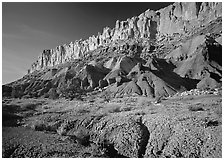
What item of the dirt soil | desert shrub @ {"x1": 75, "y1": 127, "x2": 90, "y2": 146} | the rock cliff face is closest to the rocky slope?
the rock cliff face

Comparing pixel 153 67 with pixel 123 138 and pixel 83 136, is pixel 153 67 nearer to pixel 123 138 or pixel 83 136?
pixel 83 136

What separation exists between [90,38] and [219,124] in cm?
19282

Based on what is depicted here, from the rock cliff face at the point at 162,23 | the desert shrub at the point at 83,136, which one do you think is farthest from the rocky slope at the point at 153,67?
the desert shrub at the point at 83,136

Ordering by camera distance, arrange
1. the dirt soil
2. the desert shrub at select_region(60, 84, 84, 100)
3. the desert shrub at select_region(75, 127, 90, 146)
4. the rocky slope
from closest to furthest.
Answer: the dirt soil, the desert shrub at select_region(75, 127, 90, 146), the desert shrub at select_region(60, 84, 84, 100), the rocky slope

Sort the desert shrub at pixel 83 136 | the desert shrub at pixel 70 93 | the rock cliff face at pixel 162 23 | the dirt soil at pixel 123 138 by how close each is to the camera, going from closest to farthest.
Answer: the dirt soil at pixel 123 138, the desert shrub at pixel 83 136, the desert shrub at pixel 70 93, the rock cliff face at pixel 162 23

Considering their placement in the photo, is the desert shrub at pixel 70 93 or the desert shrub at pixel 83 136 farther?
the desert shrub at pixel 70 93

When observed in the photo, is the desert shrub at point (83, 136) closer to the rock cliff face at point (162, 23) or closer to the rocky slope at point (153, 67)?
the rocky slope at point (153, 67)

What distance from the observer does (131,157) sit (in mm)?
9680

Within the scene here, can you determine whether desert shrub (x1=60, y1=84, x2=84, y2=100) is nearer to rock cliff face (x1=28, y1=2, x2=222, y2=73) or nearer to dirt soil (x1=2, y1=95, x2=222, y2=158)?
dirt soil (x1=2, y1=95, x2=222, y2=158)

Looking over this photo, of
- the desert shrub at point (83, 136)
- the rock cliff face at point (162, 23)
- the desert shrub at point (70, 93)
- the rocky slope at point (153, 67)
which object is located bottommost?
the desert shrub at point (70, 93)

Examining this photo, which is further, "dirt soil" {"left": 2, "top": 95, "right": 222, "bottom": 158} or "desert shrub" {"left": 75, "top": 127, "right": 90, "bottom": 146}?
"desert shrub" {"left": 75, "top": 127, "right": 90, "bottom": 146}

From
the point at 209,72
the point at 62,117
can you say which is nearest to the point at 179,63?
the point at 209,72

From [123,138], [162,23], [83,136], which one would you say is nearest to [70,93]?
[83,136]

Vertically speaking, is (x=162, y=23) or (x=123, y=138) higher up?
(x=162, y=23)
